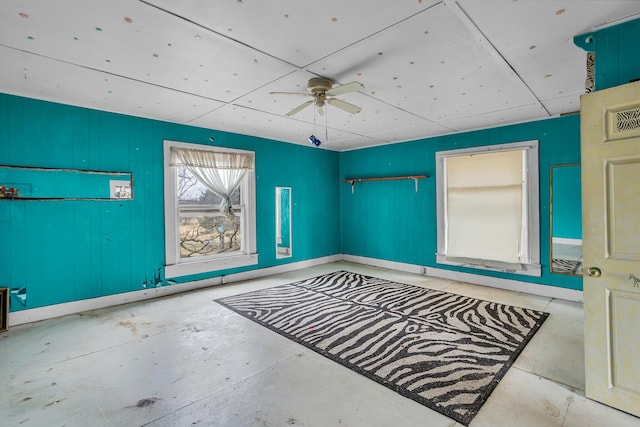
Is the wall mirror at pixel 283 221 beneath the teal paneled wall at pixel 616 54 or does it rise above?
beneath

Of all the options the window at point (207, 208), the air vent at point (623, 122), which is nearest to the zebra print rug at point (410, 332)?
the window at point (207, 208)

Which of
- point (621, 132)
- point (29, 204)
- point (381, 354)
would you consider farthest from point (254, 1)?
point (29, 204)

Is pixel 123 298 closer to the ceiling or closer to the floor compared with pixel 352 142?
closer to the floor

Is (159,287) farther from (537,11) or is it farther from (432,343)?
(537,11)

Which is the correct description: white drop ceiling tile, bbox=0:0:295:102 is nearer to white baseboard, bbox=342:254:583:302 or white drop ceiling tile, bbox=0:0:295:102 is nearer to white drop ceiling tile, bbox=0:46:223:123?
white drop ceiling tile, bbox=0:46:223:123

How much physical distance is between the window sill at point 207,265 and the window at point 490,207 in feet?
11.3

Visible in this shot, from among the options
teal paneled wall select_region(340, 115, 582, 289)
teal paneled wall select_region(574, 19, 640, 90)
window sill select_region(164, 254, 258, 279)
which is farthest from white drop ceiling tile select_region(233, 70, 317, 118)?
teal paneled wall select_region(340, 115, 582, 289)

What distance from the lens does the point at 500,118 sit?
424cm

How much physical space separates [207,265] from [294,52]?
356cm

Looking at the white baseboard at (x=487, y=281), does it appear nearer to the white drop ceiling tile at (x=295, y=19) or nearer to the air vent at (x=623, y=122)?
the air vent at (x=623, y=122)

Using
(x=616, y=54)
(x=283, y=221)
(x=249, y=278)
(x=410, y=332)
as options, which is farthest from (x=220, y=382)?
(x=283, y=221)

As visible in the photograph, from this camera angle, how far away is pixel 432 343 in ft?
9.41

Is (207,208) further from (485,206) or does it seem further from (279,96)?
(485,206)

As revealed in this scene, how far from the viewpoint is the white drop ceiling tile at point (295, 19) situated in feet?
5.81
